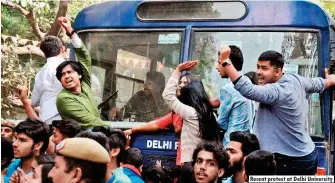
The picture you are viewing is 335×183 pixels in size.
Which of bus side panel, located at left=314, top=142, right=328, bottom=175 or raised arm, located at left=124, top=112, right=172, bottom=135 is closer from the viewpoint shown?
bus side panel, located at left=314, top=142, right=328, bottom=175

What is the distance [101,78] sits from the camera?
626cm

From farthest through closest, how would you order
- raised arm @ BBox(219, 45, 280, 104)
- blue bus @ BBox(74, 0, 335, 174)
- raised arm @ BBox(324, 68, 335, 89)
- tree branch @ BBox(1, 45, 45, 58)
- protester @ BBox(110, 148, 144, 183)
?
tree branch @ BBox(1, 45, 45, 58) < blue bus @ BBox(74, 0, 335, 174) < raised arm @ BBox(324, 68, 335, 89) < raised arm @ BBox(219, 45, 280, 104) < protester @ BBox(110, 148, 144, 183)

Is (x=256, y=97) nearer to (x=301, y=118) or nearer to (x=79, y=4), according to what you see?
(x=301, y=118)

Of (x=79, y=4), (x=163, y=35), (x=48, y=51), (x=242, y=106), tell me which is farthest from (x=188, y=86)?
(x=79, y=4)

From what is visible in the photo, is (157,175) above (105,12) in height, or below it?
below

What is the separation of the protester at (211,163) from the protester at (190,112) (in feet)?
2.75

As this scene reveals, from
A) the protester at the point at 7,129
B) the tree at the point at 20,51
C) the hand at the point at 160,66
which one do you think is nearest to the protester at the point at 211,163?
the hand at the point at 160,66

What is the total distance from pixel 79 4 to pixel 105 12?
5.15 metres

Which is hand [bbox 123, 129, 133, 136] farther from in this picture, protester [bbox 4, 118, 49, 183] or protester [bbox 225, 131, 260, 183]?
protester [bbox 225, 131, 260, 183]

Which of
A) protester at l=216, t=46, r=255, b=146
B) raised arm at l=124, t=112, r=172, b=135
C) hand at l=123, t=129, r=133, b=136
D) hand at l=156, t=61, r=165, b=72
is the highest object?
hand at l=156, t=61, r=165, b=72

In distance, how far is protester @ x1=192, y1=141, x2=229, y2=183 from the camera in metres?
4.33

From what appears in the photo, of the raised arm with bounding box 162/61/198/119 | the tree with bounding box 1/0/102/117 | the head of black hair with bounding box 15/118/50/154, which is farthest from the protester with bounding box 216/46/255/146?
the tree with bounding box 1/0/102/117

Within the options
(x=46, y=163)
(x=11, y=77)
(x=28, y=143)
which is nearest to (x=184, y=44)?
(x=28, y=143)

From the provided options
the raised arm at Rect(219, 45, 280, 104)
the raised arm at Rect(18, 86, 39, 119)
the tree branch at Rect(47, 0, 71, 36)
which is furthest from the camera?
the tree branch at Rect(47, 0, 71, 36)
